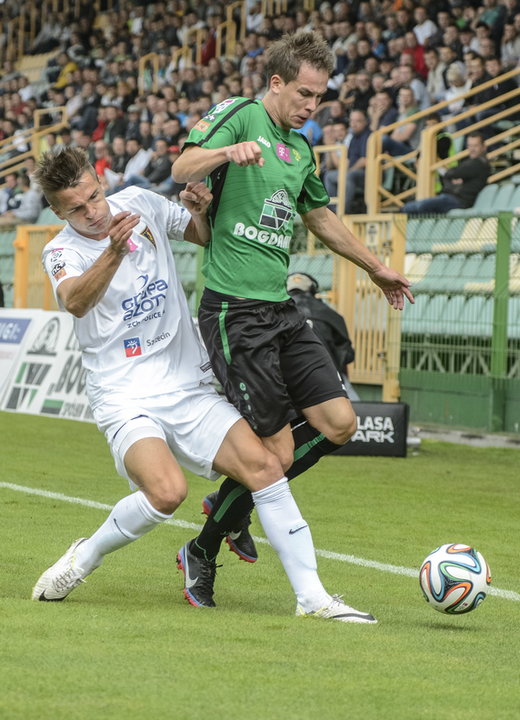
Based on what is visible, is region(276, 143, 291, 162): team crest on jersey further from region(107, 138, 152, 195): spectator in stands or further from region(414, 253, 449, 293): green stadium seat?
region(107, 138, 152, 195): spectator in stands

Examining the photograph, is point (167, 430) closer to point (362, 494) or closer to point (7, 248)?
point (362, 494)

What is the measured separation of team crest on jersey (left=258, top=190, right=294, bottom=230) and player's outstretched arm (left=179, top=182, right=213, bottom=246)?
0.23 metres

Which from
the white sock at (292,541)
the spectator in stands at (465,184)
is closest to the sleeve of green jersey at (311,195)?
the white sock at (292,541)

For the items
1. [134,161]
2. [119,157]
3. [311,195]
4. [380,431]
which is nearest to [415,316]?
[380,431]

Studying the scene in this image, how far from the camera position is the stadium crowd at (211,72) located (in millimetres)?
16516

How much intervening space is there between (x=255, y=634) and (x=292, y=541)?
1.54 feet

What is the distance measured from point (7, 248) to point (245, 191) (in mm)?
13780

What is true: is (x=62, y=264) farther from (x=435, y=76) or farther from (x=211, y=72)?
(x=211, y=72)

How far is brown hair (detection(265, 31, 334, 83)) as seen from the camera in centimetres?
474

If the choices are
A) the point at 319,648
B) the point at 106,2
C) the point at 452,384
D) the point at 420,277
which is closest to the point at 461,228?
the point at 420,277

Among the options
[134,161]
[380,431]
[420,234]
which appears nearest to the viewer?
[380,431]

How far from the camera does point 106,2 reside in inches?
1189

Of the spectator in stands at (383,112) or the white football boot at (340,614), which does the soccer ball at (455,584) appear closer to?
the white football boot at (340,614)

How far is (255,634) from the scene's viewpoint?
4160 mm
